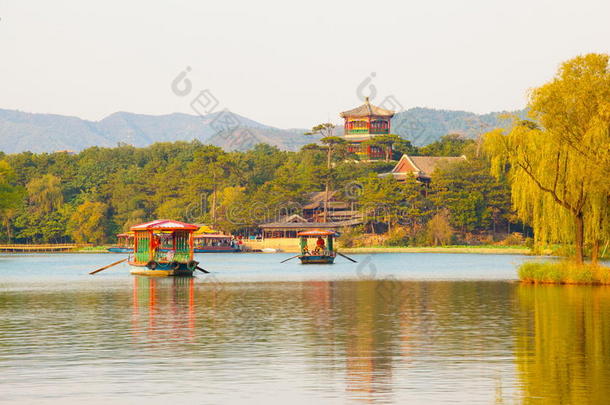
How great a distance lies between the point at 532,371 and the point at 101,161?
123839mm

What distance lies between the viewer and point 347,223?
102688 mm

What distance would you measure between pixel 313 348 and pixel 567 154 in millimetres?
20341

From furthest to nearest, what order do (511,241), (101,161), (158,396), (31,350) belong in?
(101,161), (511,241), (31,350), (158,396)

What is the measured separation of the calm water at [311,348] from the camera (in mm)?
13367

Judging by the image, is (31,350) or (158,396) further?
(31,350)

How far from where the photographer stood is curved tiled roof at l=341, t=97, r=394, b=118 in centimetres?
13412

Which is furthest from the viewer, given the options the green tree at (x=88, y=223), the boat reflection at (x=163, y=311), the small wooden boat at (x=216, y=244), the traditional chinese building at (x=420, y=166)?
the green tree at (x=88, y=223)

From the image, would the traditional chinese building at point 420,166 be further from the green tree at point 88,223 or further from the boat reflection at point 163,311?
the boat reflection at point 163,311

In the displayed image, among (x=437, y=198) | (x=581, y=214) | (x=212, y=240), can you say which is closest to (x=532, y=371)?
(x=581, y=214)

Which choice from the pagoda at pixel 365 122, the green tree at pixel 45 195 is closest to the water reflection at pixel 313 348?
the green tree at pixel 45 195

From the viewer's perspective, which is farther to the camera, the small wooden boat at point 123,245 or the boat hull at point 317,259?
the small wooden boat at point 123,245

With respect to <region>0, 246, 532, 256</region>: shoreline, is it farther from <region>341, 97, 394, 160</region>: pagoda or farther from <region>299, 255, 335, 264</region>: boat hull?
<region>341, 97, 394, 160</region>: pagoda

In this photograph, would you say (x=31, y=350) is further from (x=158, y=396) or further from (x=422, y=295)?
(x=422, y=295)

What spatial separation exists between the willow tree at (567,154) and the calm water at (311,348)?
3650 millimetres
